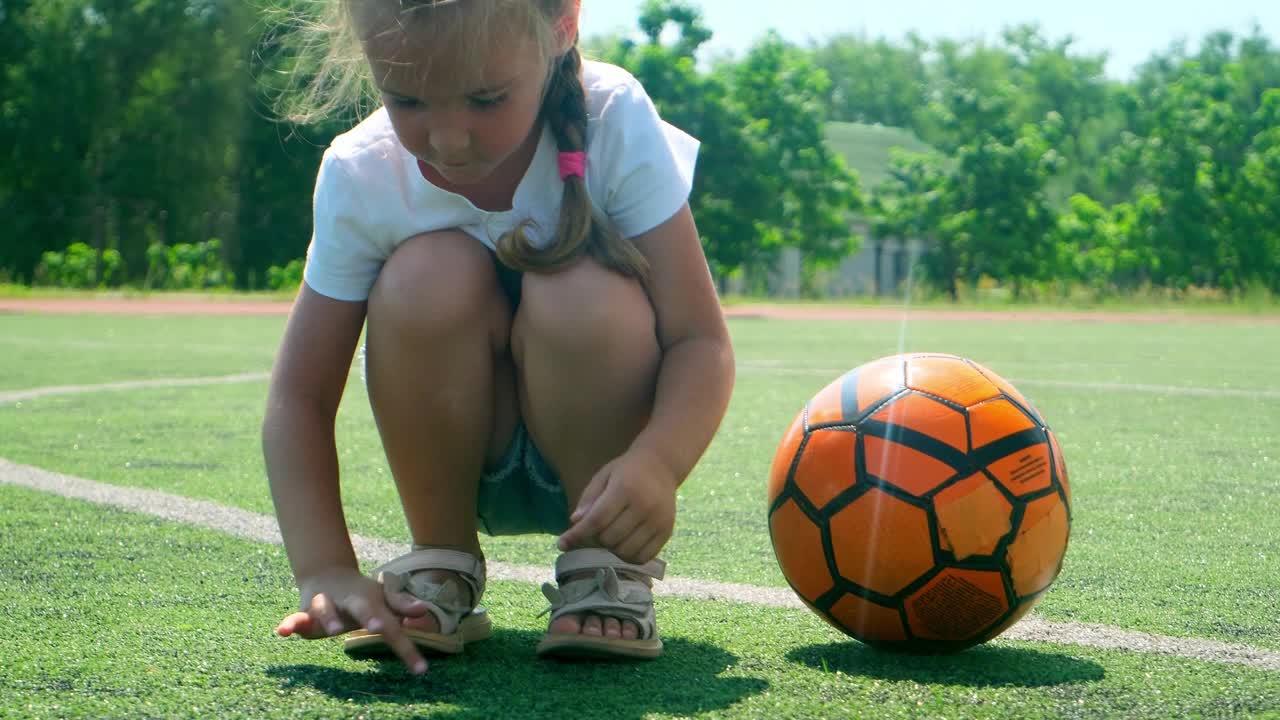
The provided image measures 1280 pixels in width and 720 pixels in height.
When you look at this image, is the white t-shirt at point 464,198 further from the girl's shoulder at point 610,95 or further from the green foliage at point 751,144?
the green foliage at point 751,144

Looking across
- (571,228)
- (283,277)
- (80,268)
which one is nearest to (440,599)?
(571,228)

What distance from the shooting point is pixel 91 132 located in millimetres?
35719

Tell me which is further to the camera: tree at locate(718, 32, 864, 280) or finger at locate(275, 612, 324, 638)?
tree at locate(718, 32, 864, 280)

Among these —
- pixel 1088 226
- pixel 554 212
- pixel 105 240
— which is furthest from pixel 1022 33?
pixel 554 212

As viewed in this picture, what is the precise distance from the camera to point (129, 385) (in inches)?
327

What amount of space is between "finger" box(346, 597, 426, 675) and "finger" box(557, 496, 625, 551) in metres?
0.28

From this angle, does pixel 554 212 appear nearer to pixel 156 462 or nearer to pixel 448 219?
pixel 448 219

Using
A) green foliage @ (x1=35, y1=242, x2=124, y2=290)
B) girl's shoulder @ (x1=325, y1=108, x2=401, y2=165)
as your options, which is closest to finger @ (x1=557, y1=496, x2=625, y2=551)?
girl's shoulder @ (x1=325, y1=108, x2=401, y2=165)

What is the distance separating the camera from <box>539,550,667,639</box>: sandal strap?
242 centimetres

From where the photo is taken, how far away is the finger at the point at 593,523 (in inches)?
82.6

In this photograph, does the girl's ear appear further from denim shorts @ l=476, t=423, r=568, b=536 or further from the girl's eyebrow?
denim shorts @ l=476, t=423, r=568, b=536

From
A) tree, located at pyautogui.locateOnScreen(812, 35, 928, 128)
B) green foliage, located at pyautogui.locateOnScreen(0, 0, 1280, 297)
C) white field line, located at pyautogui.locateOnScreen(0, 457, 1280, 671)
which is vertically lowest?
white field line, located at pyautogui.locateOnScreen(0, 457, 1280, 671)

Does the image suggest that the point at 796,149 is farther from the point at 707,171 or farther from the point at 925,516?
the point at 925,516

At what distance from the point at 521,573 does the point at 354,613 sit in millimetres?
1187
